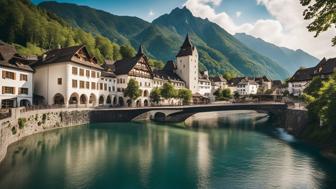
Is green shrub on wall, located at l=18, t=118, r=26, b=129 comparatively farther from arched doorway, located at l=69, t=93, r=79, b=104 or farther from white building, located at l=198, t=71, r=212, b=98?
white building, located at l=198, t=71, r=212, b=98

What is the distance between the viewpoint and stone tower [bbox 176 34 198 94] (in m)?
118

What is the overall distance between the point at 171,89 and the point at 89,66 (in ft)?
89.9

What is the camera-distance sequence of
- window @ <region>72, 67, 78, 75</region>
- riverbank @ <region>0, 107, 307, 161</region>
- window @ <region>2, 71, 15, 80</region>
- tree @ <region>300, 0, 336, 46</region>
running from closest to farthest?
tree @ <region>300, 0, 336, 46</region> → riverbank @ <region>0, 107, 307, 161</region> → window @ <region>2, 71, 15, 80</region> → window @ <region>72, 67, 78, 75</region>

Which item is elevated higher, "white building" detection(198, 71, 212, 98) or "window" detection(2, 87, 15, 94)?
"white building" detection(198, 71, 212, 98)

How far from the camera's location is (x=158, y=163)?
30.9 m

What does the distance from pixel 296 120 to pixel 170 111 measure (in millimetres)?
31682

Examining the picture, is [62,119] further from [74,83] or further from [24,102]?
[74,83]

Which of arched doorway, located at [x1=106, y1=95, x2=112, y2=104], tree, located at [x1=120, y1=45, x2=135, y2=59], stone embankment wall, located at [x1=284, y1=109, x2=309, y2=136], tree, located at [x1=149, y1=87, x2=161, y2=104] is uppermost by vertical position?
tree, located at [x1=120, y1=45, x2=135, y2=59]

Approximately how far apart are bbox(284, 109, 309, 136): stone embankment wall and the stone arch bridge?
20.3 ft

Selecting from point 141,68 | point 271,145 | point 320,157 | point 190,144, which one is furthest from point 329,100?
point 141,68

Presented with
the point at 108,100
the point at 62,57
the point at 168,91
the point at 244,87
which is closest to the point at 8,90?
the point at 62,57

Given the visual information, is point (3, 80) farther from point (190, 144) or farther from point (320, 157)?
point (320, 157)

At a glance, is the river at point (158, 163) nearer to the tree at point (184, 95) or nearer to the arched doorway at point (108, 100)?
the arched doorway at point (108, 100)

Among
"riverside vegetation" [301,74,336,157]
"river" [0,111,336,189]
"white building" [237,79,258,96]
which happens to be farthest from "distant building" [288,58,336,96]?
"river" [0,111,336,189]
